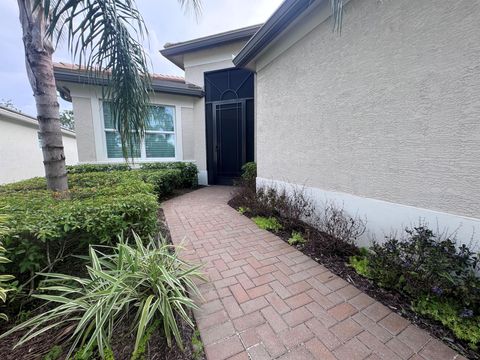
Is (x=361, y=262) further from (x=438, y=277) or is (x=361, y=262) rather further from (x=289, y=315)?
(x=289, y=315)

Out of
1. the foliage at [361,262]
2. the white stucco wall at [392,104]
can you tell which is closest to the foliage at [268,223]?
the white stucco wall at [392,104]

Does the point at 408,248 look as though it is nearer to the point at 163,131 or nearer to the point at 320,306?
the point at 320,306

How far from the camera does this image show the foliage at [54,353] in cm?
143

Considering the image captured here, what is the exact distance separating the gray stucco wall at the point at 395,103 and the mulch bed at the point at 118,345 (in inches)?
102

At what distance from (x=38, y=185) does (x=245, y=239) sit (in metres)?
3.85

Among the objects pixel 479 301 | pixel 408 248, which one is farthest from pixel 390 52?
pixel 479 301

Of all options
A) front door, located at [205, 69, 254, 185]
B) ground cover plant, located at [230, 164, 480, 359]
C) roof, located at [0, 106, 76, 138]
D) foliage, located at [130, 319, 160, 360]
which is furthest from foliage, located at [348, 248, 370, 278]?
roof, located at [0, 106, 76, 138]

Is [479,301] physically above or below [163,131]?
below

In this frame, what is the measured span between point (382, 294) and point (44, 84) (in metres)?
4.74

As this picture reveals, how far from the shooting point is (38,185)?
3.63 metres

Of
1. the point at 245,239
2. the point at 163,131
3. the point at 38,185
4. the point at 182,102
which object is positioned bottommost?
the point at 245,239

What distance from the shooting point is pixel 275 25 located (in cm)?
347

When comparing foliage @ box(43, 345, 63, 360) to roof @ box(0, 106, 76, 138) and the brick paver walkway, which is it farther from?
roof @ box(0, 106, 76, 138)

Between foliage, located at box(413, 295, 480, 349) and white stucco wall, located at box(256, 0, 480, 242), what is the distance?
2.31 ft
